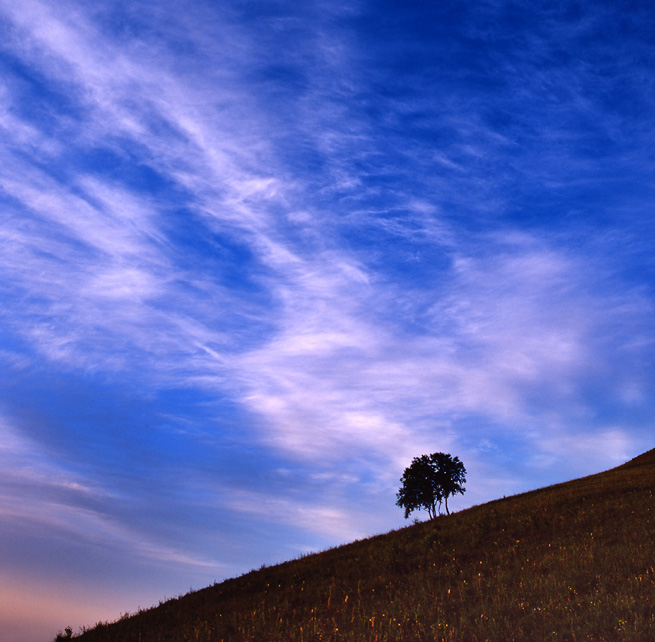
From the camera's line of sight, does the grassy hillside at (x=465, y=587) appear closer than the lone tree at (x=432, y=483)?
Yes

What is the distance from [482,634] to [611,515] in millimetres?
14726

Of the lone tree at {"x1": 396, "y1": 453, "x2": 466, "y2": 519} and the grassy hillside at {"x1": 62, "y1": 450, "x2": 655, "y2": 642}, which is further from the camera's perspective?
the lone tree at {"x1": 396, "y1": 453, "x2": 466, "y2": 519}

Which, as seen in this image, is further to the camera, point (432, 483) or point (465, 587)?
point (432, 483)

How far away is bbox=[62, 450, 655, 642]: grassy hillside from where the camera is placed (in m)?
12.4

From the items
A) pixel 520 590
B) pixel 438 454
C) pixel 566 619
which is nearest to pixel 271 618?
pixel 520 590

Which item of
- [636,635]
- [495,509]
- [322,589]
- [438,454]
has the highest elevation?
[438,454]

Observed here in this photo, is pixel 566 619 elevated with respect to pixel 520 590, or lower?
lower

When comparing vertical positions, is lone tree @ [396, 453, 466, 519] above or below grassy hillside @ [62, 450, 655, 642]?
above

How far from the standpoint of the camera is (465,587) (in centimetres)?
1631

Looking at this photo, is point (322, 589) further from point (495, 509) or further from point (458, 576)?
point (495, 509)

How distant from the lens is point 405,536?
92.7 feet

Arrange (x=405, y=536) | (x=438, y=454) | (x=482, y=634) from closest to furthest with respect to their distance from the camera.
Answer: (x=482, y=634), (x=405, y=536), (x=438, y=454)

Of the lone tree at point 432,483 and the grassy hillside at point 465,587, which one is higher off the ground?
the lone tree at point 432,483

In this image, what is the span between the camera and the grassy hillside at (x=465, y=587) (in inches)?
488
